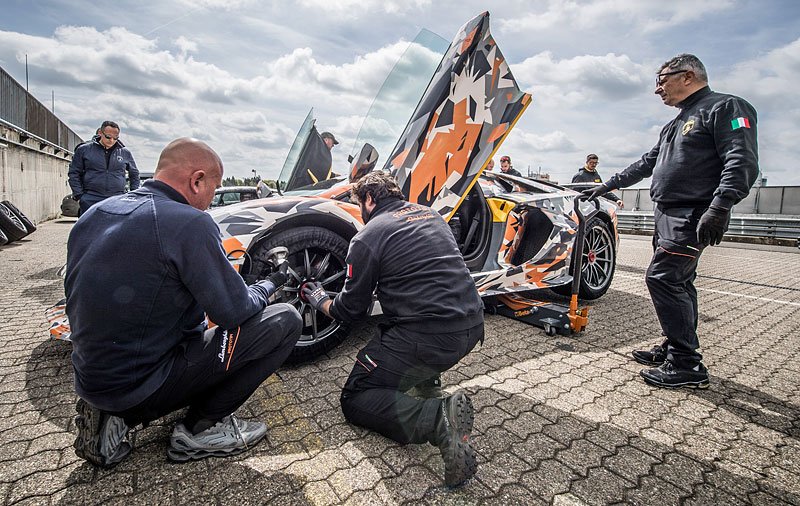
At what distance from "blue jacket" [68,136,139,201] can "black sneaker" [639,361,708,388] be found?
18.7ft

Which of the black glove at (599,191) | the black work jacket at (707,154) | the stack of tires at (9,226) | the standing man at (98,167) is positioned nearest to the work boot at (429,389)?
the black work jacket at (707,154)

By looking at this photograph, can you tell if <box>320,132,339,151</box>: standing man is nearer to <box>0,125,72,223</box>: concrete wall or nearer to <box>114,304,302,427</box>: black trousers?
<box>114,304,302,427</box>: black trousers

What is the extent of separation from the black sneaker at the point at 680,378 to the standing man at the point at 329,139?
3117 millimetres

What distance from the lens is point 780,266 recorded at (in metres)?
8.26

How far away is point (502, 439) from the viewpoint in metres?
2.11

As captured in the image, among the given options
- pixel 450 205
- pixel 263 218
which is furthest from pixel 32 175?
pixel 450 205

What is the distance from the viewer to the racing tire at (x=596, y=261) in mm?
4703

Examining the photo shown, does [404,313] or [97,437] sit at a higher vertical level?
[404,313]

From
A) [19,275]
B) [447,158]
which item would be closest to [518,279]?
[447,158]

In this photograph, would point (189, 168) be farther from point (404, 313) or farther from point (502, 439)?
point (502, 439)

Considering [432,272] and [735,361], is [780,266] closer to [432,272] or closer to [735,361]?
[735,361]

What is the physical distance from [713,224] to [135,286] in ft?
9.75

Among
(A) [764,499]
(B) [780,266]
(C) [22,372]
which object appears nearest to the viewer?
(A) [764,499]

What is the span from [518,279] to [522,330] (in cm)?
47
